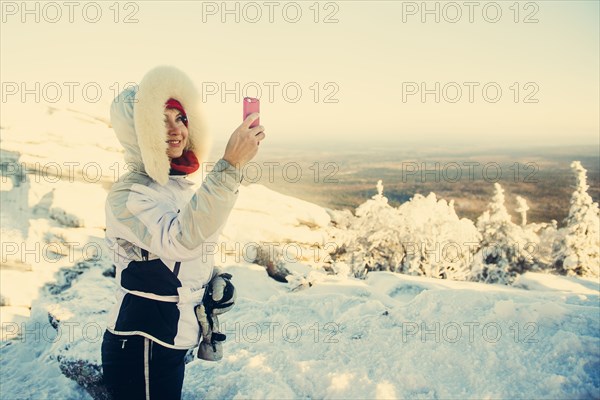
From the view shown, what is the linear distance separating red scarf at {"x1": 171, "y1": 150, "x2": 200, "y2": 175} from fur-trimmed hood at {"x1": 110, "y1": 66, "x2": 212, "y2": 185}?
0.12 metres

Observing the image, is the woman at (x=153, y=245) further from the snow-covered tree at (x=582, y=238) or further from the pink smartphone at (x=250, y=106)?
the snow-covered tree at (x=582, y=238)

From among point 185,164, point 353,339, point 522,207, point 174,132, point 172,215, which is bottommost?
point 522,207

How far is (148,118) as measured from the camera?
206cm

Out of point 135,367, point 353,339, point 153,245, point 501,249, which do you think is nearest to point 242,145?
point 153,245

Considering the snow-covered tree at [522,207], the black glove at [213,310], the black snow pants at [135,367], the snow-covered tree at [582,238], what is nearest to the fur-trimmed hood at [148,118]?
the black glove at [213,310]

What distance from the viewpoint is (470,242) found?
24.0 meters

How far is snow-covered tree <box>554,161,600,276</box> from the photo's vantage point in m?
21.5

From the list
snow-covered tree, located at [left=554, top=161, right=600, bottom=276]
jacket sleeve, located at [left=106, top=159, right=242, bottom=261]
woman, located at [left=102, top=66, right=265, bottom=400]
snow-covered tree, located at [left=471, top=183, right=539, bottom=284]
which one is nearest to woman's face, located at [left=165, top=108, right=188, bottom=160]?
woman, located at [left=102, top=66, right=265, bottom=400]

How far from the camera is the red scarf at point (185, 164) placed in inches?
90.1

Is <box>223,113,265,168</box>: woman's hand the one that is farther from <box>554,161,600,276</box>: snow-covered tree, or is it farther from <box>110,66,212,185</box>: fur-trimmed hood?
<box>554,161,600,276</box>: snow-covered tree

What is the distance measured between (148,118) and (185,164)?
1.35ft

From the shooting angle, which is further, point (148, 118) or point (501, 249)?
point (501, 249)

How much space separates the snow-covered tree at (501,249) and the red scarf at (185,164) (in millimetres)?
23455

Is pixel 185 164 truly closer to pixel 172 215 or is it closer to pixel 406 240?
pixel 172 215
